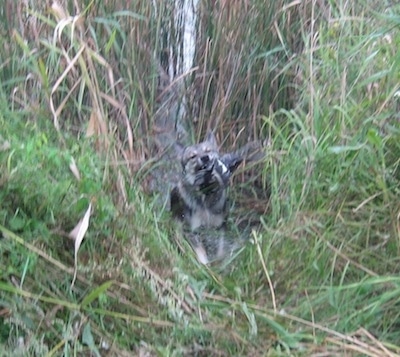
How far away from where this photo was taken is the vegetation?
184 centimetres

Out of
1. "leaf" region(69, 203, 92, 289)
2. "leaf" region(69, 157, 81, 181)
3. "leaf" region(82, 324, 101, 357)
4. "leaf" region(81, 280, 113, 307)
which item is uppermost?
"leaf" region(69, 157, 81, 181)

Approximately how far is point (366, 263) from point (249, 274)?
1.08ft

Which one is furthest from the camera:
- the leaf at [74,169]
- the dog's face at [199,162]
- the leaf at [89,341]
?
the dog's face at [199,162]

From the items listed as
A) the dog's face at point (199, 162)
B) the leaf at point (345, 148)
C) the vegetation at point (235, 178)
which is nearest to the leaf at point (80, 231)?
the vegetation at point (235, 178)

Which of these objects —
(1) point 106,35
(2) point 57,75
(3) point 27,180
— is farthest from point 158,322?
(1) point 106,35

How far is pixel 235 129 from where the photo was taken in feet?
9.84

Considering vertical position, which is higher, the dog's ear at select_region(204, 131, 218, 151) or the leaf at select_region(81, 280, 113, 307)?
the leaf at select_region(81, 280, 113, 307)

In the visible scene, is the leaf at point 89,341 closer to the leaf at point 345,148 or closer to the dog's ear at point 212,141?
the leaf at point 345,148

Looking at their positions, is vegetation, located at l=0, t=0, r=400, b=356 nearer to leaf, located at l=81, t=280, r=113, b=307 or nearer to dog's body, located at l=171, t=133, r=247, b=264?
leaf, located at l=81, t=280, r=113, b=307

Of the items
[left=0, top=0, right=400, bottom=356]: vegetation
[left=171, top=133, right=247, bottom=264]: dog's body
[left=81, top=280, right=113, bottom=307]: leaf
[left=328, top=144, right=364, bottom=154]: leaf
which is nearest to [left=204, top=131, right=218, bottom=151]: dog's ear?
[left=171, top=133, right=247, bottom=264]: dog's body

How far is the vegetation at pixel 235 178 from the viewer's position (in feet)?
6.04

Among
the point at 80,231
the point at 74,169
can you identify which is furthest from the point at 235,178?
the point at 80,231

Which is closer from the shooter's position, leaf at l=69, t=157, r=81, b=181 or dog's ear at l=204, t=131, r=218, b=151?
leaf at l=69, t=157, r=81, b=181

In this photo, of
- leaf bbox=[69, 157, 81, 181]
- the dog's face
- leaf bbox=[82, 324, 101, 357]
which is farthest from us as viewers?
the dog's face
